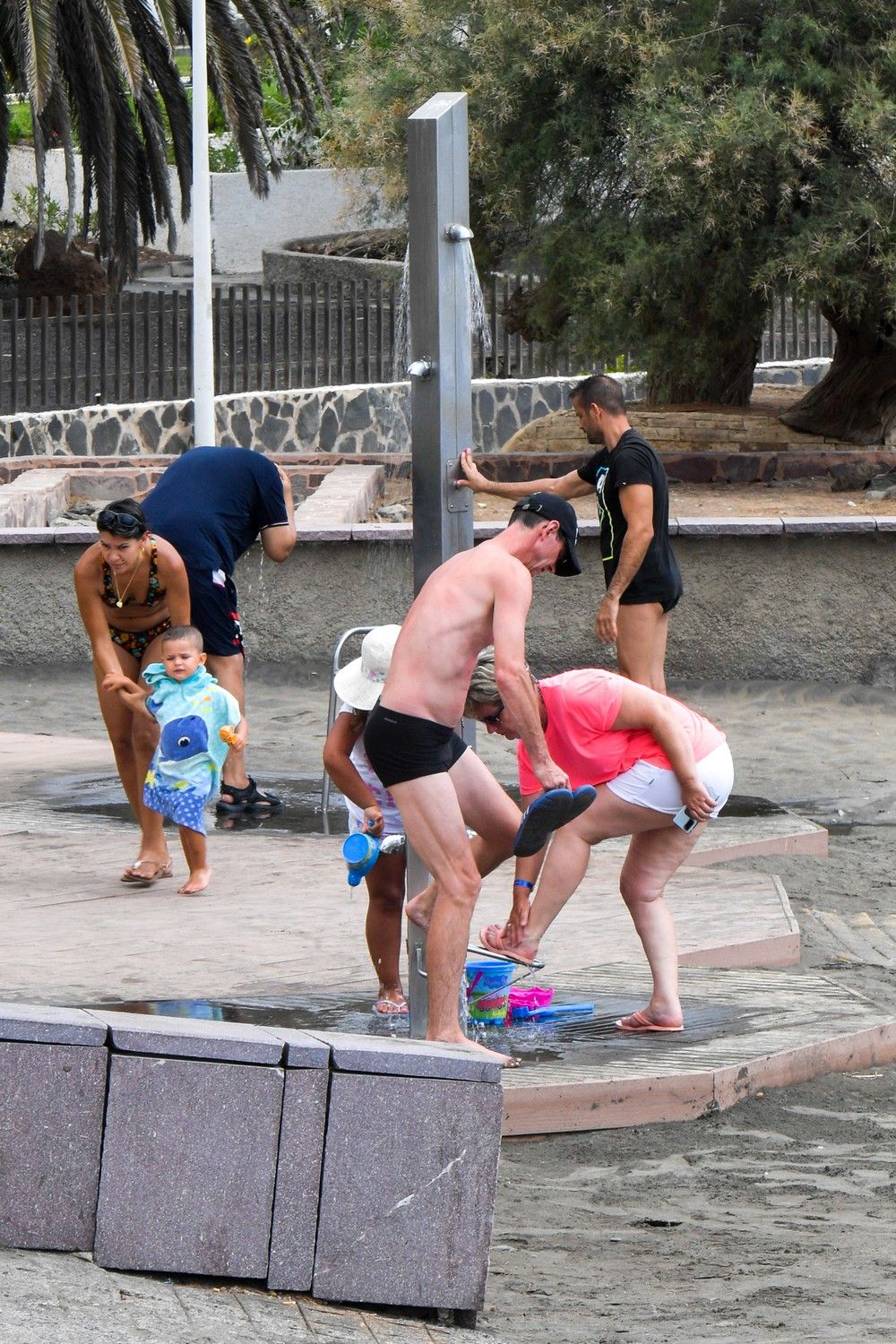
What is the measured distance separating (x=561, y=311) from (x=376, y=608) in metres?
5.29

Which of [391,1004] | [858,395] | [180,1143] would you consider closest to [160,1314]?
[180,1143]

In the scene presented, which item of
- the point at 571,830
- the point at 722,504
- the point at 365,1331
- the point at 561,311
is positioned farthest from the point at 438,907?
the point at 561,311

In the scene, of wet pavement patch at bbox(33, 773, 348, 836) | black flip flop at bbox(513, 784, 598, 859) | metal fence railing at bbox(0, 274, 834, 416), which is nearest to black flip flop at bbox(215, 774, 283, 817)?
wet pavement patch at bbox(33, 773, 348, 836)

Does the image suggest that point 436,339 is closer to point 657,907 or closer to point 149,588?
point 657,907

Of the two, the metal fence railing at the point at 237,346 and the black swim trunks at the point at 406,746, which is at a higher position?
the metal fence railing at the point at 237,346

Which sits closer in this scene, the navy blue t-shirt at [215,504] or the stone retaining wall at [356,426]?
the navy blue t-shirt at [215,504]

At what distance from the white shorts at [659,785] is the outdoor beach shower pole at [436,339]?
66 cm

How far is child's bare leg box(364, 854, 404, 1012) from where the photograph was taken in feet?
17.9

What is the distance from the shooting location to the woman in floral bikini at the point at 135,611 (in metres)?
7.00

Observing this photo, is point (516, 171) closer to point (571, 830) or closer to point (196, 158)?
point (196, 158)

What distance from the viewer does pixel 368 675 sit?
5406 mm

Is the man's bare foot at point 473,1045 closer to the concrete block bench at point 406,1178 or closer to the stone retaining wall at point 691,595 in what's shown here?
the concrete block bench at point 406,1178

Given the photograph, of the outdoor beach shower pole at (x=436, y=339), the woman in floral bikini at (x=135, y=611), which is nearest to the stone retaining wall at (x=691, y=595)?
the woman in floral bikini at (x=135, y=611)

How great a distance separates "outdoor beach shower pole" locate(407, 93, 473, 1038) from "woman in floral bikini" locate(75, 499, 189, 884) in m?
2.23
